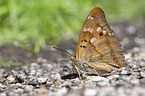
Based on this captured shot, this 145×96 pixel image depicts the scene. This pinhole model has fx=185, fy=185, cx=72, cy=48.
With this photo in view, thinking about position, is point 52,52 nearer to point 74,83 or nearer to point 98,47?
point 98,47

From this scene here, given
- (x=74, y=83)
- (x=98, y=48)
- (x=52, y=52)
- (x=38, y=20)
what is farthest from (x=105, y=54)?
(x=38, y=20)

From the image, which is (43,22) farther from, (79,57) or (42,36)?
(79,57)

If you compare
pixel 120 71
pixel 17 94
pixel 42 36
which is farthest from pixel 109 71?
pixel 42 36

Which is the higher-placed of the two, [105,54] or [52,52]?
[52,52]

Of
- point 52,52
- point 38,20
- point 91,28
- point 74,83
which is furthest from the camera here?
point 38,20

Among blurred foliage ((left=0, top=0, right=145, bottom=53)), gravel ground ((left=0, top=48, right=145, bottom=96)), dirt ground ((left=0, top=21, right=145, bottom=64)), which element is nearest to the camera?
gravel ground ((left=0, top=48, right=145, bottom=96))

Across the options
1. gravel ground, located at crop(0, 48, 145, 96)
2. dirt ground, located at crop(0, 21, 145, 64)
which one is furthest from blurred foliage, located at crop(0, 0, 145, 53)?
gravel ground, located at crop(0, 48, 145, 96)

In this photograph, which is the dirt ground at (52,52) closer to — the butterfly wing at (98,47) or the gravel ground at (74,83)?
the gravel ground at (74,83)

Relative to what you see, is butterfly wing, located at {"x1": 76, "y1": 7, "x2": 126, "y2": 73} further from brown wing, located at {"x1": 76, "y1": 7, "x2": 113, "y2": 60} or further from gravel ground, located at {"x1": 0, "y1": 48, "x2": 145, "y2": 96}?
gravel ground, located at {"x1": 0, "y1": 48, "x2": 145, "y2": 96}
